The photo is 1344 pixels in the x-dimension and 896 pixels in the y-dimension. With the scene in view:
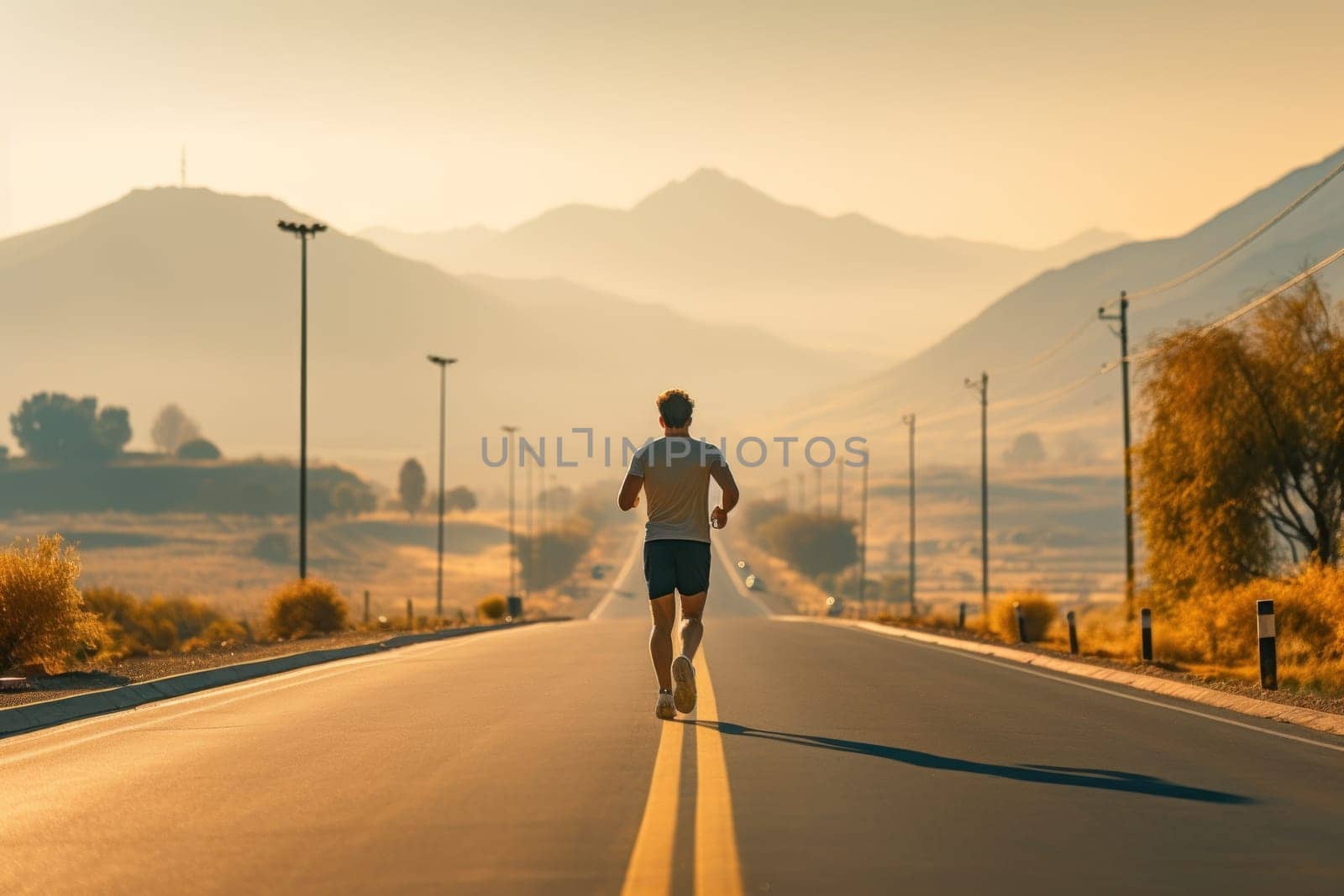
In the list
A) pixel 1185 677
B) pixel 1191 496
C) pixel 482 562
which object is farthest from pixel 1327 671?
pixel 482 562

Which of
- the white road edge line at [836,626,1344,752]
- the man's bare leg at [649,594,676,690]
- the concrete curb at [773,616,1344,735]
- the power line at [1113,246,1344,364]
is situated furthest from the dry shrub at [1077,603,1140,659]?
the man's bare leg at [649,594,676,690]

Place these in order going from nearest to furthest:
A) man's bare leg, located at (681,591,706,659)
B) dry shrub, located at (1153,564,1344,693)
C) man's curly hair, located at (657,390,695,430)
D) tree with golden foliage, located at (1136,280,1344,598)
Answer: man's bare leg, located at (681,591,706,659) < man's curly hair, located at (657,390,695,430) < dry shrub, located at (1153,564,1344,693) < tree with golden foliage, located at (1136,280,1344,598)

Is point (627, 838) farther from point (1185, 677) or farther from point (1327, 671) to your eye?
point (1327, 671)

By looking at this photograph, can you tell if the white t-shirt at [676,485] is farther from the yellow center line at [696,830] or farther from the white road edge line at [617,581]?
the white road edge line at [617,581]

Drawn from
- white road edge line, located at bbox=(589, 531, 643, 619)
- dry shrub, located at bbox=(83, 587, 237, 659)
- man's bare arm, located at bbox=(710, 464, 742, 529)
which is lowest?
white road edge line, located at bbox=(589, 531, 643, 619)

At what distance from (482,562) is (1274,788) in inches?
6845

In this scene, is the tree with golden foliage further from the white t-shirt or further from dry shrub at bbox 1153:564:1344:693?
the white t-shirt

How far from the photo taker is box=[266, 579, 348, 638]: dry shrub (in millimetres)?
39656

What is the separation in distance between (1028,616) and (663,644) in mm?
32944

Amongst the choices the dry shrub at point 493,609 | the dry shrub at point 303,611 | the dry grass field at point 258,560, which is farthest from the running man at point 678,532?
the dry grass field at point 258,560

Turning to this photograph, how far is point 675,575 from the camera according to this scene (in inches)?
505

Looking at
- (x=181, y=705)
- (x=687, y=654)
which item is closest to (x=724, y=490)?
(x=687, y=654)

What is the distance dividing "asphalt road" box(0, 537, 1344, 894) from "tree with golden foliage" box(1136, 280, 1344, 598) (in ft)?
58.7

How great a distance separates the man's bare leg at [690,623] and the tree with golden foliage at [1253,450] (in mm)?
22199
